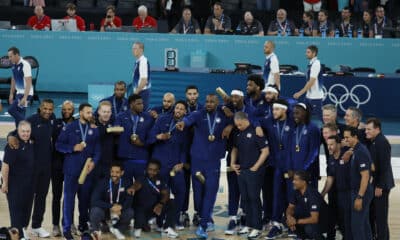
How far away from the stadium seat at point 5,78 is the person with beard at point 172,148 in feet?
32.2

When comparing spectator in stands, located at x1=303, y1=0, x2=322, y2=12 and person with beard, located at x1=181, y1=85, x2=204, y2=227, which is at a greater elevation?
spectator in stands, located at x1=303, y1=0, x2=322, y2=12

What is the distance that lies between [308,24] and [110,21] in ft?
15.4

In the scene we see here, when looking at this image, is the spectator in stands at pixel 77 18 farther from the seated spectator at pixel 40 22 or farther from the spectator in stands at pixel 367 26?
the spectator in stands at pixel 367 26

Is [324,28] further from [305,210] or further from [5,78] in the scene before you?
[305,210]

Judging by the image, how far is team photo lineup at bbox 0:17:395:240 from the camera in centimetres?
1223

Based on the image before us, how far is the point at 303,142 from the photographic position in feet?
42.1

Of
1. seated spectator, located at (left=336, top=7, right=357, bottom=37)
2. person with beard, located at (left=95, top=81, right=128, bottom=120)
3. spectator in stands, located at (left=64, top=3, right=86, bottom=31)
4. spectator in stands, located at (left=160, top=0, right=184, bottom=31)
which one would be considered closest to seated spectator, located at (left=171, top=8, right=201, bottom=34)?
spectator in stands, located at (left=160, top=0, right=184, bottom=31)

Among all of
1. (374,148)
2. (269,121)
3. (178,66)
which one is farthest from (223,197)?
(178,66)

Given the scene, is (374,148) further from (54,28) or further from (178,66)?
(54,28)

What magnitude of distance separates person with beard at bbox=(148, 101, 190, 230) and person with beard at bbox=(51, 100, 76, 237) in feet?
3.85

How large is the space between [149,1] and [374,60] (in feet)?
20.2

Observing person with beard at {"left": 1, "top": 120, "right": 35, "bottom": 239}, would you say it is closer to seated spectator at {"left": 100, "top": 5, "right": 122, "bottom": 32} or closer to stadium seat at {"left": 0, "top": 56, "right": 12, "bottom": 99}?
Result: stadium seat at {"left": 0, "top": 56, "right": 12, "bottom": 99}

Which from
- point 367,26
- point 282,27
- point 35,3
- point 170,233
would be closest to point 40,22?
point 35,3

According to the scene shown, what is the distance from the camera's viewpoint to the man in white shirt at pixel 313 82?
1814cm
